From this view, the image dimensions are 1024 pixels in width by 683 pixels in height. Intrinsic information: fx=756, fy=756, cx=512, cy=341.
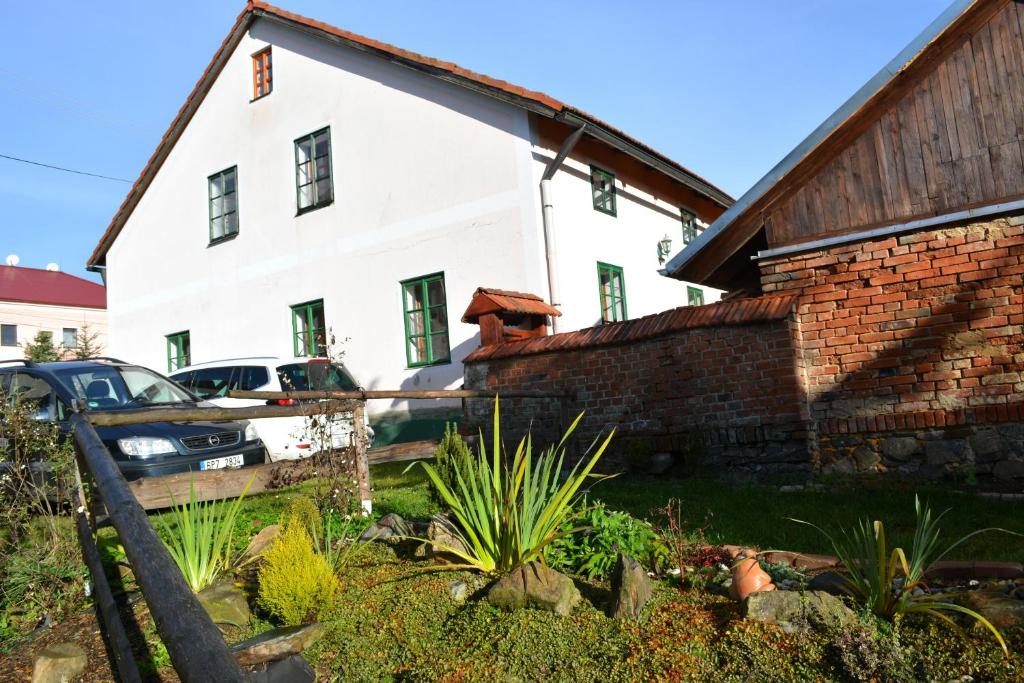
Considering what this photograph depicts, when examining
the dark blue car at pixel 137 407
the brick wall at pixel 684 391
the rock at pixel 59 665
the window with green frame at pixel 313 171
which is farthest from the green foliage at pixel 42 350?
the rock at pixel 59 665

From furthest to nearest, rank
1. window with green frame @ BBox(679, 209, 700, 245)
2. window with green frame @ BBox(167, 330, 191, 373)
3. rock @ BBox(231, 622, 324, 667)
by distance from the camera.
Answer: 1. window with green frame @ BBox(167, 330, 191, 373)
2. window with green frame @ BBox(679, 209, 700, 245)
3. rock @ BBox(231, 622, 324, 667)

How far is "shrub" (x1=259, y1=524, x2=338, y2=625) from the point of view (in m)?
3.96

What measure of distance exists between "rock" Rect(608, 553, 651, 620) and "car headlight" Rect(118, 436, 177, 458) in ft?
17.0

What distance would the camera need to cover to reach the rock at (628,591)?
12.5ft

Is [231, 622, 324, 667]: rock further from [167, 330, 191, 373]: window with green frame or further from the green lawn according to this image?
[167, 330, 191, 373]: window with green frame

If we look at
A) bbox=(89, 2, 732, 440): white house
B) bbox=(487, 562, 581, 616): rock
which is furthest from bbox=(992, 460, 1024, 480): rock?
bbox=(89, 2, 732, 440): white house

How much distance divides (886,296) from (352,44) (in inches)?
457

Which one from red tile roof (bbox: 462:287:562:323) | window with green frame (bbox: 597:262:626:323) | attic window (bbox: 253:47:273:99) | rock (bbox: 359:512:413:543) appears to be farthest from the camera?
attic window (bbox: 253:47:273:99)

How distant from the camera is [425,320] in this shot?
47.1ft

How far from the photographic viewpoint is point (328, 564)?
439 centimetres

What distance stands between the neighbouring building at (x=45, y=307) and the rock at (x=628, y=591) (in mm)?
40007

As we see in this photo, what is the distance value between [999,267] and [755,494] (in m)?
3.16

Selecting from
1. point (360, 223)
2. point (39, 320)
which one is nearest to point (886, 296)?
point (360, 223)

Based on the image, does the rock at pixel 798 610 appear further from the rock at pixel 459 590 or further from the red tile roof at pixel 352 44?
the red tile roof at pixel 352 44
